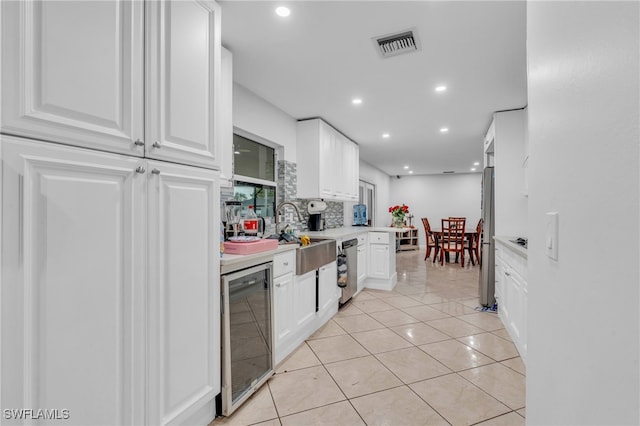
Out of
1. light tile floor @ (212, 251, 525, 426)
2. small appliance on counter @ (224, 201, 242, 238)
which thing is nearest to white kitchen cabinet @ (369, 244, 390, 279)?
light tile floor @ (212, 251, 525, 426)

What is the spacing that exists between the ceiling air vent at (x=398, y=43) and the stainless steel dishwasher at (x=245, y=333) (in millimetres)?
1766

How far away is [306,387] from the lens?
2.05 m

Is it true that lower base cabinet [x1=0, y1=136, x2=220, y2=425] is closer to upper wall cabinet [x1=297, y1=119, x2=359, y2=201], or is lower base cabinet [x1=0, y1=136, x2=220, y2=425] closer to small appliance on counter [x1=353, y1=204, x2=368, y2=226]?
upper wall cabinet [x1=297, y1=119, x2=359, y2=201]

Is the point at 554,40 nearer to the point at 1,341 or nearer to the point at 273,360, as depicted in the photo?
the point at 1,341

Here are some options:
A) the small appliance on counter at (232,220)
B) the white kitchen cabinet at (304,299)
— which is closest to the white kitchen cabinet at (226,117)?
the small appliance on counter at (232,220)

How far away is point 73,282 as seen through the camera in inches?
40.8

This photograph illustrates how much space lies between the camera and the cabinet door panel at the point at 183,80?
1302 millimetres

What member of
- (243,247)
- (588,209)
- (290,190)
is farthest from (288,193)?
(588,209)

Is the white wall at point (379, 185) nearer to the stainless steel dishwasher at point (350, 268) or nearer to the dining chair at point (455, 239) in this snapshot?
the dining chair at point (455, 239)

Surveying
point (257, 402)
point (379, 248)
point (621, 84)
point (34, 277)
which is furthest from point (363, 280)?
point (621, 84)

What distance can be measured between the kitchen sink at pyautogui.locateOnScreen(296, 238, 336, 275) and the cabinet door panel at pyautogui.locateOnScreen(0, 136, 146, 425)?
145cm

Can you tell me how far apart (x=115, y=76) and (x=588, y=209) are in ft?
4.84

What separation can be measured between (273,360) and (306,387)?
0.29 m

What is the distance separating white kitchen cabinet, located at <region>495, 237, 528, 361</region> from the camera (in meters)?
2.33
